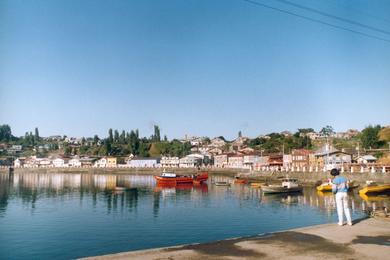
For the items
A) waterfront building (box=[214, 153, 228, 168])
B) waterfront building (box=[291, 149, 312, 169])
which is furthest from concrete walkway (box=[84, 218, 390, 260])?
waterfront building (box=[214, 153, 228, 168])

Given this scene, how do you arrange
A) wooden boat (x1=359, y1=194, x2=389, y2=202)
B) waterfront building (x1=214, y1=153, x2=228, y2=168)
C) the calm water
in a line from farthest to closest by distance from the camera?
waterfront building (x1=214, y1=153, x2=228, y2=168), wooden boat (x1=359, y1=194, x2=389, y2=202), the calm water

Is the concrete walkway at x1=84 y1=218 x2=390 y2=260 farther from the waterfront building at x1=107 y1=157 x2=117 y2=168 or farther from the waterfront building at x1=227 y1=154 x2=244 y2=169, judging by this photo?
the waterfront building at x1=107 y1=157 x2=117 y2=168

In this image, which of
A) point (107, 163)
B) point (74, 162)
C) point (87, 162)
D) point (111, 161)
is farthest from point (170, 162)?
point (74, 162)

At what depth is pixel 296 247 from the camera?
11.3m

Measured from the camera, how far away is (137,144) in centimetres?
19862

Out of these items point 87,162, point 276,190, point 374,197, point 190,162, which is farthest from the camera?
point 87,162

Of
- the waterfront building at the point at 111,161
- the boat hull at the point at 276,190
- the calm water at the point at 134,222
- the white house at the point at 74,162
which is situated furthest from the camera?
the white house at the point at 74,162

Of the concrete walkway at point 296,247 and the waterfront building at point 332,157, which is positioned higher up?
the waterfront building at point 332,157

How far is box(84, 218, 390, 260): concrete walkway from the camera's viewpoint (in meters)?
10.4

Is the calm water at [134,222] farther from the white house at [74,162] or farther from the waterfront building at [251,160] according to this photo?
the white house at [74,162]

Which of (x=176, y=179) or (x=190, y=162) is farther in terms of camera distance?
(x=190, y=162)

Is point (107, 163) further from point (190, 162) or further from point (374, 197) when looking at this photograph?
point (374, 197)

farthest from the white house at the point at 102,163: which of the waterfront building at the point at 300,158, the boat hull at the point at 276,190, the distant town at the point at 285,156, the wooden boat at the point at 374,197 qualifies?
the wooden boat at the point at 374,197

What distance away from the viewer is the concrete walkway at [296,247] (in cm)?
1038
